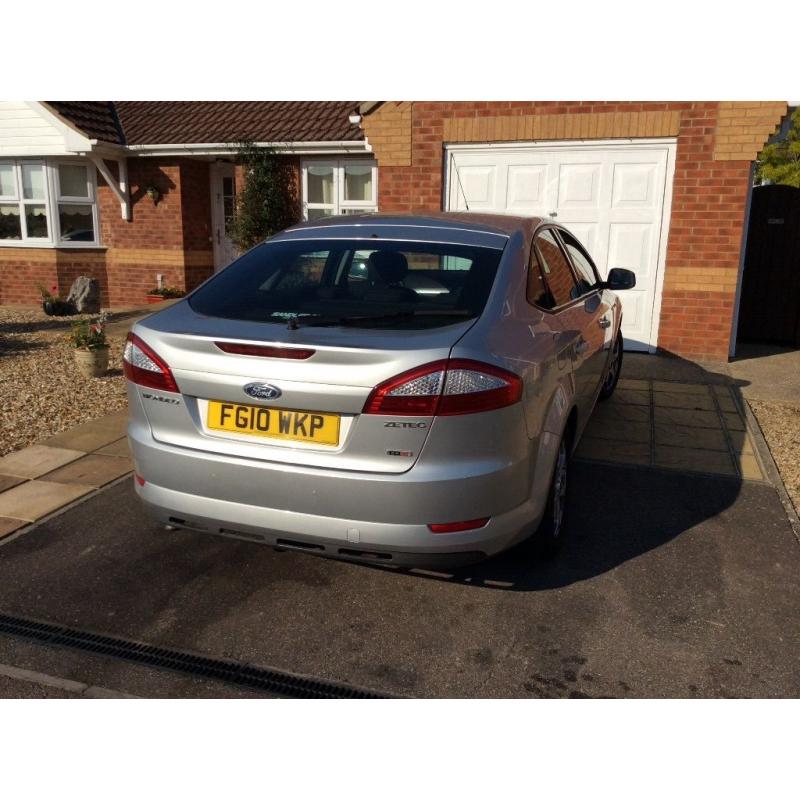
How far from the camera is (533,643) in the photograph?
3068mm

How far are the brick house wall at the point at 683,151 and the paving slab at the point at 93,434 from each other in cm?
428

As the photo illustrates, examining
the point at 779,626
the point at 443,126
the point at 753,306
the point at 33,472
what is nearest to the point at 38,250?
the point at 443,126

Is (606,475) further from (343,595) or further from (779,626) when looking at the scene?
(343,595)

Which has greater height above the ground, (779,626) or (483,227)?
(483,227)

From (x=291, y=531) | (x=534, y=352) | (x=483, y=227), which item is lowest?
(x=291, y=531)

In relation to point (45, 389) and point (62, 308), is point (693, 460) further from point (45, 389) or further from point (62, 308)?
point (62, 308)

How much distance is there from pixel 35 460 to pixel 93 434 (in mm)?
642

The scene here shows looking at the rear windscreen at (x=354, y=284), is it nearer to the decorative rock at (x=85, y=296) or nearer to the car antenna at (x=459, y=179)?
the car antenna at (x=459, y=179)

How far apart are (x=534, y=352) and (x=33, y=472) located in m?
3.62

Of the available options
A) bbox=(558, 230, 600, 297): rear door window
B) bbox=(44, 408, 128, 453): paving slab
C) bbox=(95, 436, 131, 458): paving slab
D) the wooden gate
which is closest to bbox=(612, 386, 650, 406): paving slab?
bbox=(558, 230, 600, 297): rear door window

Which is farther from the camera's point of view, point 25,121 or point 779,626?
point 25,121

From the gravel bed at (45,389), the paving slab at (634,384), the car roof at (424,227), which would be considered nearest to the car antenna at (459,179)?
the paving slab at (634,384)

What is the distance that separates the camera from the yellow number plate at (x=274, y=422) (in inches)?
112

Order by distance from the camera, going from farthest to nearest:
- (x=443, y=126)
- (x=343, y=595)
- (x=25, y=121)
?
1. (x=25, y=121)
2. (x=443, y=126)
3. (x=343, y=595)
